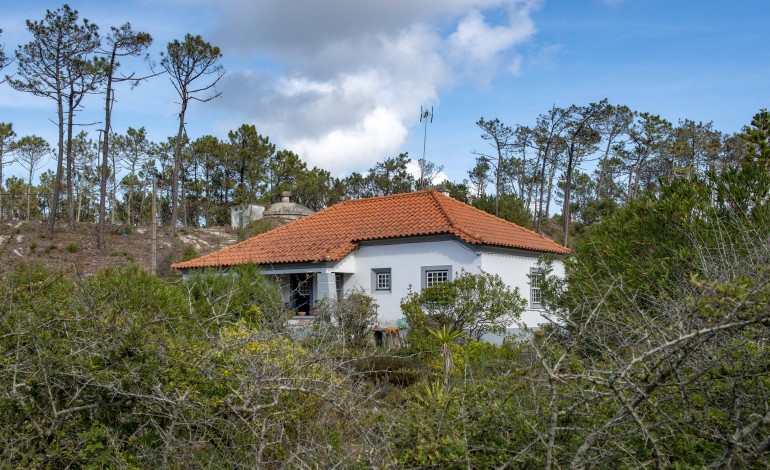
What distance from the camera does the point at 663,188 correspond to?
33.7 feet

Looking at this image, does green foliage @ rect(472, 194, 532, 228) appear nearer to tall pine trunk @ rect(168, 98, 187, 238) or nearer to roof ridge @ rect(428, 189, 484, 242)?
roof ridge @ rect(428, 189, 484, 242)

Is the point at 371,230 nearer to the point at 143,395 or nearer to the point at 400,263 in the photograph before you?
the point at 400,263

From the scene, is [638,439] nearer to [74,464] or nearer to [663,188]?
[74,464]

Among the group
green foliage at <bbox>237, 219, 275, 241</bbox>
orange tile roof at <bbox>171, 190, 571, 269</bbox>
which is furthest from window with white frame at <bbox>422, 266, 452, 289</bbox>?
green foliage at <bbox>237, 219, 275, 241</bbox>

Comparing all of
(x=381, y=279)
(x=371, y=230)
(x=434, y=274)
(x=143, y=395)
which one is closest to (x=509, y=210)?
(x=371, y=230)

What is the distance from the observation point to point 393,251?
67.6ft

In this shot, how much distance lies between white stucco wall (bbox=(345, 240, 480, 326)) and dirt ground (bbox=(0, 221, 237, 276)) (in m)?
10.0

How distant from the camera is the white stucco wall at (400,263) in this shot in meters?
19.3

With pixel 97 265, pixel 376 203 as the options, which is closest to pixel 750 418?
pixel 376 203

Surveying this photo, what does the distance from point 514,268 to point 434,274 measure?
2.73 meters

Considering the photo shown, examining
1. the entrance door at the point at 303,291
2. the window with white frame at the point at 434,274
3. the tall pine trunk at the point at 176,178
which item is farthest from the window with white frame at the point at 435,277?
the tall pine trunk at the point at 176,178

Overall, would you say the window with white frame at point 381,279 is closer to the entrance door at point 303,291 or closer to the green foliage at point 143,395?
the entrance door at point 303,291

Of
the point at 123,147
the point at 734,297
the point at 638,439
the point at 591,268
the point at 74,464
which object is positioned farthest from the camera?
the point at 123,147

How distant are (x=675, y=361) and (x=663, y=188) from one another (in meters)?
7.65
